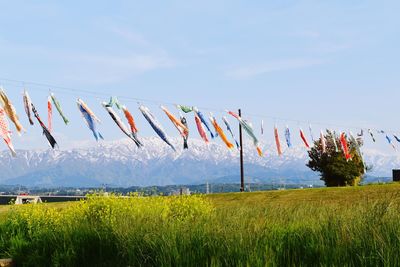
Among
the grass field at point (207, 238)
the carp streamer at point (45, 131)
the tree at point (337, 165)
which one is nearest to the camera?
the grass field at point (207, 238)

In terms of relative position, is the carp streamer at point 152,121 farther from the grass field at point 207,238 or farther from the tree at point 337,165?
the tree at point 337,165

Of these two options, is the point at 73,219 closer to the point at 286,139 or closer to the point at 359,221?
the point at 359,221

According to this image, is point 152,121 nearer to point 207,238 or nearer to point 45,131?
point 45,131

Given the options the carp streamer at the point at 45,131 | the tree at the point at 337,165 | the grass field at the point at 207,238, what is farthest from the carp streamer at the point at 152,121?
the tree at the point at 337,165

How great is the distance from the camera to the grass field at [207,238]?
10.8 m

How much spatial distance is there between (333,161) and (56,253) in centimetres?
4185

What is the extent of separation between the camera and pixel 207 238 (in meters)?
12.6

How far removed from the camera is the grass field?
1080 cm

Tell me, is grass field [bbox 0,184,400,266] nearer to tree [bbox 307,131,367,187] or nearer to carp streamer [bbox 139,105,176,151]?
carp streamer [bbox 139,105,176,151]

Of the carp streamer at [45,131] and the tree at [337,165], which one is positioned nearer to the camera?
the carp streamer at [45,131]

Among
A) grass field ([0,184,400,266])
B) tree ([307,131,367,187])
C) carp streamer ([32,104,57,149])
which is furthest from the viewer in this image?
tree ([307,131,367,187])

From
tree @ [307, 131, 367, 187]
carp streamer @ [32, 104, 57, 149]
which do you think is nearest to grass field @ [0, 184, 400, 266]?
carp streamer @ [32, 104, 57, 149]

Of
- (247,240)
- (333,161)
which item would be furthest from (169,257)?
(333,161)

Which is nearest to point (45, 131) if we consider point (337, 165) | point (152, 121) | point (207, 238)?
point (152, 121)
